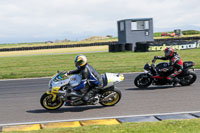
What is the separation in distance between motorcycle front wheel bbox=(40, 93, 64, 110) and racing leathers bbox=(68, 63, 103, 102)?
24.2 inches

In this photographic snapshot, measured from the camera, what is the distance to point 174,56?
12.7 m

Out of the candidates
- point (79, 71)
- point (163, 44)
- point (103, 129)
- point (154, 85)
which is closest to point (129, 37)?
point (163, 44)

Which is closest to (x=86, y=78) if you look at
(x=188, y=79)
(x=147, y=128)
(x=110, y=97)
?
(x=110, y=97)

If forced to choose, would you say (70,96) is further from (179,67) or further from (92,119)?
(179,67)

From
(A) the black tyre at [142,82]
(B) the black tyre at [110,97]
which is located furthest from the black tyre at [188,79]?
(B) the black tyre at [110,97]

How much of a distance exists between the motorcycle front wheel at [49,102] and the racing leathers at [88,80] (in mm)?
614

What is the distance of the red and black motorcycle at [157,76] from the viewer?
12711mm

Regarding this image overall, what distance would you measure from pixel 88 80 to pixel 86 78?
84 mm

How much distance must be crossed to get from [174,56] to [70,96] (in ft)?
17.4

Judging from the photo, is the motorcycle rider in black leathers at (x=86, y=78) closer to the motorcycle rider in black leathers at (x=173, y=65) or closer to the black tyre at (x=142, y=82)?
the black tyre at (x=142, y=82)

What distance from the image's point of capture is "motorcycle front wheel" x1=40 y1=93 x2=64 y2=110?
9092 mm

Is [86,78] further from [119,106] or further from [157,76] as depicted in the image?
[157,76]

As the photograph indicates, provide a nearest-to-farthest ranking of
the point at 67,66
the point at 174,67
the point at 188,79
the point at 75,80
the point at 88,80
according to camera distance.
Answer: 1. the point at 75,80
2. the point at 88,80
3. the point at 174,67
4. the point at 188,79
5. the point at 67,66

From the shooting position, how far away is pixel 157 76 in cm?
Result: 1267
